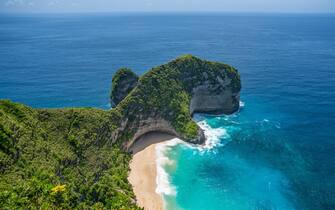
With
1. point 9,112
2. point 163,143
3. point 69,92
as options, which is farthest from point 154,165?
point 69,92

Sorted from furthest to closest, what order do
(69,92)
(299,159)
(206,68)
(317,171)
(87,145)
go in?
1. (69,92)
2. (206,68)
3. (299,159)
4. (317,171)
5. (87,145)

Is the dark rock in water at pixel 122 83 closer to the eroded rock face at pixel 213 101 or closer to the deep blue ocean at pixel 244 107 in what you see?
the deep blue ocean at pixel 244 107

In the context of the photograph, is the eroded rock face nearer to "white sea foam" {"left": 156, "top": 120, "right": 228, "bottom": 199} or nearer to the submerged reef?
the submerged reef

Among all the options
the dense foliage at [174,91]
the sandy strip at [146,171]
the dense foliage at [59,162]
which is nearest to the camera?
the dense foliage at [59,162]

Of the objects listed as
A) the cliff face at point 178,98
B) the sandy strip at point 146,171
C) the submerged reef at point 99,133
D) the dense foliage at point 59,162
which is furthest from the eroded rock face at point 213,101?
the dense foliage at point 59,162

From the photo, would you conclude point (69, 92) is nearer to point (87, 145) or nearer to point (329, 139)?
point (87, 145)

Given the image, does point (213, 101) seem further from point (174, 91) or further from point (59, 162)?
point (59, 162)
